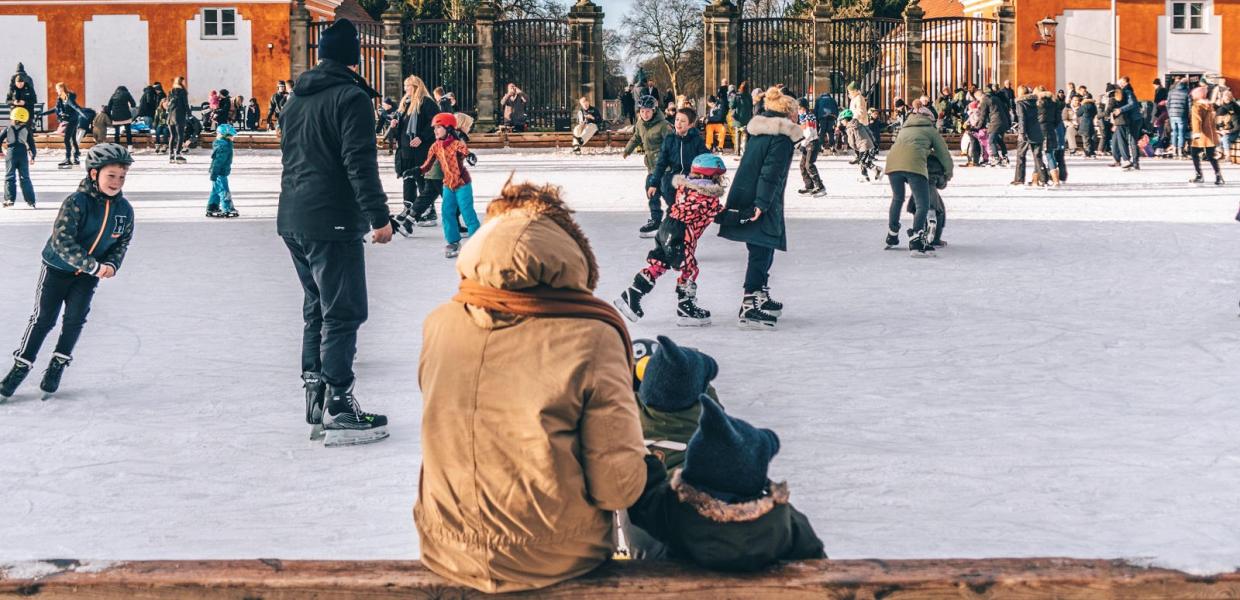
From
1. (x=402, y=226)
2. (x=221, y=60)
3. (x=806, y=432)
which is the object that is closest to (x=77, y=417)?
(x=806, y=432)

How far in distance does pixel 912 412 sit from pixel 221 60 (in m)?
36.8

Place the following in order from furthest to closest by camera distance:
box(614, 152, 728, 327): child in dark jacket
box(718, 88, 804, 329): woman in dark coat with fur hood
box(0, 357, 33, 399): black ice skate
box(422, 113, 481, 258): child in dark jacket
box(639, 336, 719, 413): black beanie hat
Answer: box(422, 113, 481, 258): child in dark jacket → box(614, 152, 728, 327): child in dark jacket → box(718, 88, 804, 329): woman in dark coat with fur hood → box(0, 357, 33, 399): black ice skate → box(639, 336, 719, 413): black beanie hat

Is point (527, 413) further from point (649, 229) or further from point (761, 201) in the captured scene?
point (649, 229)

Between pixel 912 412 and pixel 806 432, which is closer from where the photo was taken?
pixel 806 432

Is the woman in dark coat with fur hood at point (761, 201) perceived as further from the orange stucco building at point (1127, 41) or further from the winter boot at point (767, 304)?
the orange stucco building at point (1127, 41)

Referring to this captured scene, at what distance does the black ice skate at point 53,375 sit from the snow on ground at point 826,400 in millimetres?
79

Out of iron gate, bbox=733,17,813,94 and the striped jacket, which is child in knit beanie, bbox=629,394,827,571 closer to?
the striped jacket

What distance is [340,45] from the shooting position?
6059mm

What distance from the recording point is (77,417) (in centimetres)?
665

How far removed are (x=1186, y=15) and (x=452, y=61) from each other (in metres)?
18.4

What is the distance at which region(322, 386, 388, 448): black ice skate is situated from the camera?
6.14m

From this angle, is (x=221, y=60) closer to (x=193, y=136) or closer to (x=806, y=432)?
(x=193, y=136)

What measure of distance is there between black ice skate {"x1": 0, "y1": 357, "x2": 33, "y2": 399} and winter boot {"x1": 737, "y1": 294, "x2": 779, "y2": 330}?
3875mm

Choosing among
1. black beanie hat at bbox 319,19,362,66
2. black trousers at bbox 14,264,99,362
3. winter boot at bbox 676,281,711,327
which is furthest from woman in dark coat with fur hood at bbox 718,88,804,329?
black trousers at bbox 14,264,99,362
